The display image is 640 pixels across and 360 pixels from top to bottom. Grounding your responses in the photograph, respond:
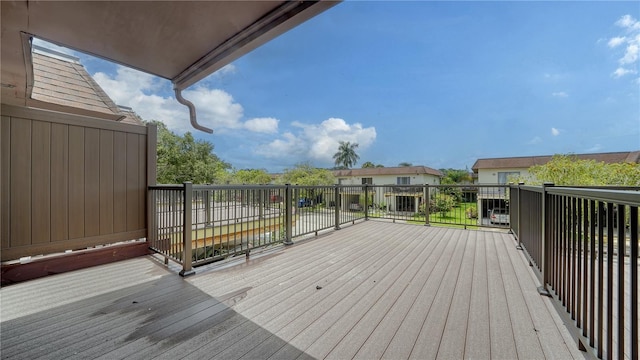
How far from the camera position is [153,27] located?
1.99 meters

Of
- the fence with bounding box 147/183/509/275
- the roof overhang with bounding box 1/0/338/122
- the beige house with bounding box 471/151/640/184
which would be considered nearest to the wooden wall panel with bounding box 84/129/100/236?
the fence with bounding box 147/183/509/275

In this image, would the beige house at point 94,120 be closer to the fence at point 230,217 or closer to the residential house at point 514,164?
the fence at point 230,217

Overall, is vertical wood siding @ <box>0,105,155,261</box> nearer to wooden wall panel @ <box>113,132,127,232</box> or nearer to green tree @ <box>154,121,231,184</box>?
wooden wall panel @ <box>113,132,127,232</box>

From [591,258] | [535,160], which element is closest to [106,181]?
[591,258]

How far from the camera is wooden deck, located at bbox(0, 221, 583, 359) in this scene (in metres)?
1.59

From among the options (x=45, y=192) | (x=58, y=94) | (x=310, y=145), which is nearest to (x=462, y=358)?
(x=45, y=192)

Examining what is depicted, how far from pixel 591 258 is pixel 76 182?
4.86m

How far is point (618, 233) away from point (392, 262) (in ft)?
7.91

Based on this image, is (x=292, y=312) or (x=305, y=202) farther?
(x=305, y=202)

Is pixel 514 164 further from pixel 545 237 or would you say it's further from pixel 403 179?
pixel 545 237

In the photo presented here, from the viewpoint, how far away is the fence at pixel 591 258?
3.25 feet

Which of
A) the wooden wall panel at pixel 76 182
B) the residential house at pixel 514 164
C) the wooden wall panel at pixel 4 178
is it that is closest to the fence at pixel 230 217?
the wooden wall panel at pixel 76 182

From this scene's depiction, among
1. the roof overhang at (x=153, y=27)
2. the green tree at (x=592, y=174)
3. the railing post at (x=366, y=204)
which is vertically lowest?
the railing post at (x=366, y=204)

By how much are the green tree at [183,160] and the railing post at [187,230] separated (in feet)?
41.7
